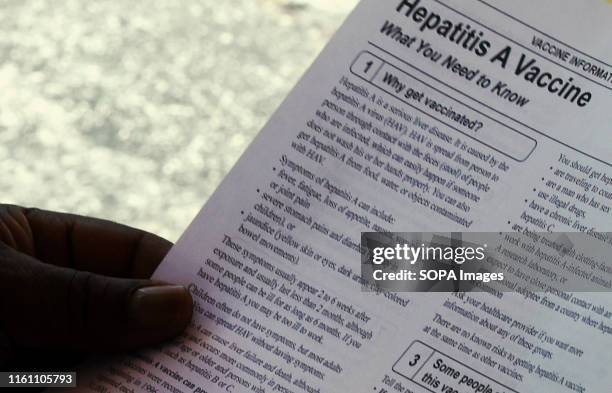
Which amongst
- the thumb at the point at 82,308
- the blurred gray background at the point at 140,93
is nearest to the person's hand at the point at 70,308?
the thumb at the point at 82,308

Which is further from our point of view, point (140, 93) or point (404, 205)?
point (140, 93)

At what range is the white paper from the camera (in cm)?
50

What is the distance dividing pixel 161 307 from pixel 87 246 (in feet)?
0.42

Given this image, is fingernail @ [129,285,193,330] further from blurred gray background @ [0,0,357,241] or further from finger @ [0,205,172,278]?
blurred gray background @ [0,0,357,241]

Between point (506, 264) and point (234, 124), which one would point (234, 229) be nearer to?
point (506, 264)

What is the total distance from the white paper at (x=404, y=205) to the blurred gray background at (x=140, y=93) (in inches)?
12.7

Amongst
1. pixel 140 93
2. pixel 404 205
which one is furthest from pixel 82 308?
pixel 140 93

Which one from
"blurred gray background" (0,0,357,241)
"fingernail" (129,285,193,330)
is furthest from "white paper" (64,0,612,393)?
"blurred gray background" (0,0,357,241)

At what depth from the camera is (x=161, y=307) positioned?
49cm

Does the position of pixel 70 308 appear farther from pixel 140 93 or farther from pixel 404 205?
pixel 140 93

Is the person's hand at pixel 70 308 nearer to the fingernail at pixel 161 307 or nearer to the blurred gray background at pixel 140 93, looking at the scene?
the fingernail at pixel 161 307

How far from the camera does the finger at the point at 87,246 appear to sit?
593 millimetres

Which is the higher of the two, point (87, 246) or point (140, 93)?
point (140, 93)

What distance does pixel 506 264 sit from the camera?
504 millimetres
